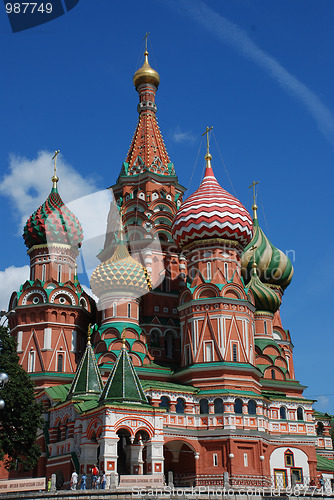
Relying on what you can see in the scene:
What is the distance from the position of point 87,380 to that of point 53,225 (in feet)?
39.6

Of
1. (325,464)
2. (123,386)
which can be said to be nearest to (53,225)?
(123,386)

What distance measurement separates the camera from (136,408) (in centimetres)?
2523

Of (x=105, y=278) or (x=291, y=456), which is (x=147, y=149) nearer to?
(x=105, y=278)

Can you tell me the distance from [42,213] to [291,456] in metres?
18.5

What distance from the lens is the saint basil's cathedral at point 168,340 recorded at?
28266 millimetres

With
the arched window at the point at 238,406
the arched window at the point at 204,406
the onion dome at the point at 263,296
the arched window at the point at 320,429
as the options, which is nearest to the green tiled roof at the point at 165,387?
the arched window at the point at 204,406

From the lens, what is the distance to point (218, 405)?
106ft

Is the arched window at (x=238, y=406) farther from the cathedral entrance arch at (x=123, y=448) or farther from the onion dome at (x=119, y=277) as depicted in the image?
the onion dome at (x=119, y=277)

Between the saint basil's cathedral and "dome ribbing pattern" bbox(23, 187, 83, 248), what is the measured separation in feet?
0.22

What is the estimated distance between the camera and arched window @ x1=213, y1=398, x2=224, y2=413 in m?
32.1

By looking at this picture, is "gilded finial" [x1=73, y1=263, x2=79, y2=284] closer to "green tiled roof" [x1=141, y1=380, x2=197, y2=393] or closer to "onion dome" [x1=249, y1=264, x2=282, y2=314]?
"green tiled roof" [x1=141, y1=380, x2=197, y2=393]

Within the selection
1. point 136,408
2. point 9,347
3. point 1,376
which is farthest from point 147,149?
point 1,376

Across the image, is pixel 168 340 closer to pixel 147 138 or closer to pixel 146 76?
pixel 147 138

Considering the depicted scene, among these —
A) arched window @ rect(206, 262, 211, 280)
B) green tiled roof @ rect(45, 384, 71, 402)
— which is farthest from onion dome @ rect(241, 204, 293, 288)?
green tiled roof @ rect(45, 384, 71, 402)
